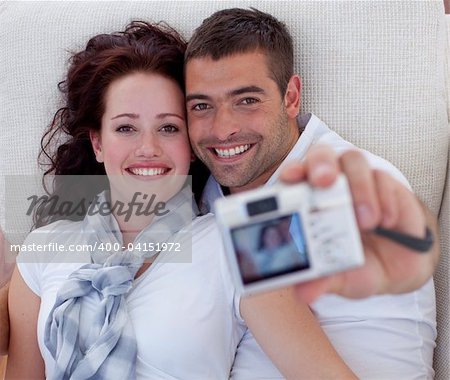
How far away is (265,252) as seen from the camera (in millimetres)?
614

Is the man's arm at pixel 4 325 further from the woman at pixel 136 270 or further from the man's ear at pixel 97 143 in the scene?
the man's ear at pixel 97 143

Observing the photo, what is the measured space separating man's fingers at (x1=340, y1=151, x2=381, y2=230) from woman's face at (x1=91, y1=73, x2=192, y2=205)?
615 mm

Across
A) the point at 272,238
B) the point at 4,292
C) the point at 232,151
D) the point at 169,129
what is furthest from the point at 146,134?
the point at 272,238

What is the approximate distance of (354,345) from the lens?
1.08 m

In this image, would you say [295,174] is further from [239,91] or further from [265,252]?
[239,91]

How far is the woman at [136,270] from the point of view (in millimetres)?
1073

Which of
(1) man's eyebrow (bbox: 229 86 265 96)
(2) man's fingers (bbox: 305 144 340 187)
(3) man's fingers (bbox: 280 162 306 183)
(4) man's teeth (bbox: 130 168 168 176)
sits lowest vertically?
(4) man's teeth (bbox: 130 168 168 176)

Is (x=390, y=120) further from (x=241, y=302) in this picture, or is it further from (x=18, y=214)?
(x=18, y=214)

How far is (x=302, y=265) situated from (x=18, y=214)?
1.05 metres

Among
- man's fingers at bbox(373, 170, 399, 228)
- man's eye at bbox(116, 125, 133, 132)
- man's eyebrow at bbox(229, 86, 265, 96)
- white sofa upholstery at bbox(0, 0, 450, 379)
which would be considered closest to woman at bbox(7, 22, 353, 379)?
man's eye at bbox(116, 125, 133, 132)

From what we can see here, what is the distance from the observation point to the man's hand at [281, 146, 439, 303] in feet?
2.01

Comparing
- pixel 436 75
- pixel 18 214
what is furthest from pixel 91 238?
pixel 436 75

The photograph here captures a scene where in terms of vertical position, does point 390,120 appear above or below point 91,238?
above

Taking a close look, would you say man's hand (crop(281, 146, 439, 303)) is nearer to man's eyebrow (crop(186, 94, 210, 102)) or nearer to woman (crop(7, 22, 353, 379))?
woman (crop(7, 22, 353, 379))
